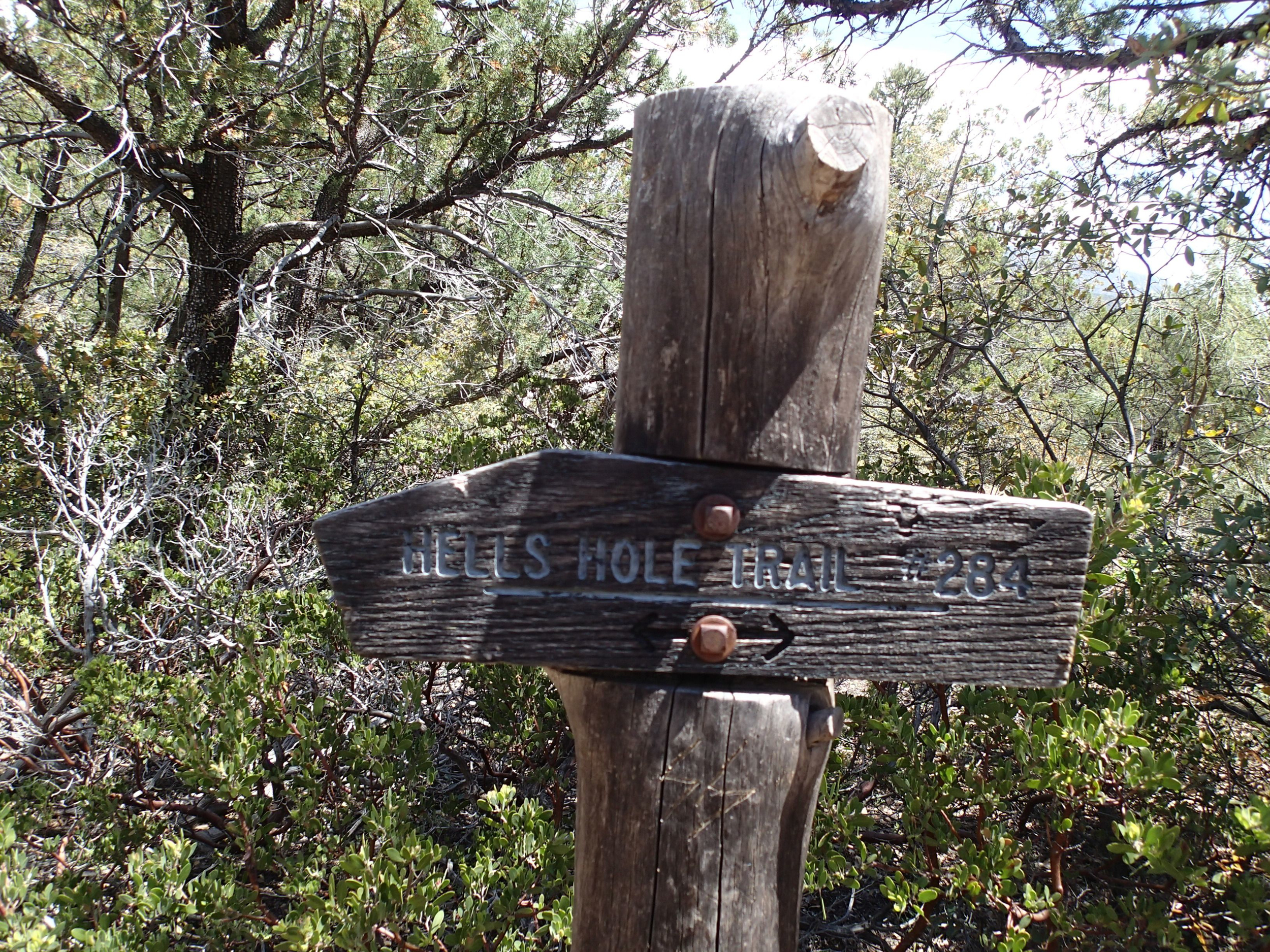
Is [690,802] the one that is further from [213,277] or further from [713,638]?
[213,277]

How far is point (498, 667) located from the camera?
3033mm

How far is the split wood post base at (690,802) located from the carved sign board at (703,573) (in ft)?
0.20

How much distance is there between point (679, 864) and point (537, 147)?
5.59m

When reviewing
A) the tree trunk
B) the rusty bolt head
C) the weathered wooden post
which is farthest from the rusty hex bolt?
the tree trunk

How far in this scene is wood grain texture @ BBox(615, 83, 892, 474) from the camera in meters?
1.19

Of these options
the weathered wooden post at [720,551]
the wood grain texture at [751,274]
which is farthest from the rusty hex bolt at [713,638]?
the wood grain texture at [751,274]

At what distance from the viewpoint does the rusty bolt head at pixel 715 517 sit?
1.24 metres

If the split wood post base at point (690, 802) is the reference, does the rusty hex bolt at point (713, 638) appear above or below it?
above

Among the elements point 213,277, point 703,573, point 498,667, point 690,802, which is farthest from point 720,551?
point 213,277

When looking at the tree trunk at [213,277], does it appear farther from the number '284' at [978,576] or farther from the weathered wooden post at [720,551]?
the number '284' at [978,576]

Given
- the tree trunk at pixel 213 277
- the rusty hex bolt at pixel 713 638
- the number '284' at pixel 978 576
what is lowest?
the rusty hex bolt at pixel 713 638

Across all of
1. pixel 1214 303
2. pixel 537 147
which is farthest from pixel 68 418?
pixel 1214 303

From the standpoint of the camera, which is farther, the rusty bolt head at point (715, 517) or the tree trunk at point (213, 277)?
the tree trunk at point (213, 277)

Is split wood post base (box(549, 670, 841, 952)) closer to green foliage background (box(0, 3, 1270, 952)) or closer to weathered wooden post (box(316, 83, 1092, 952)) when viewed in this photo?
weathered wooden post (box(316, 83, 1092, 952))
